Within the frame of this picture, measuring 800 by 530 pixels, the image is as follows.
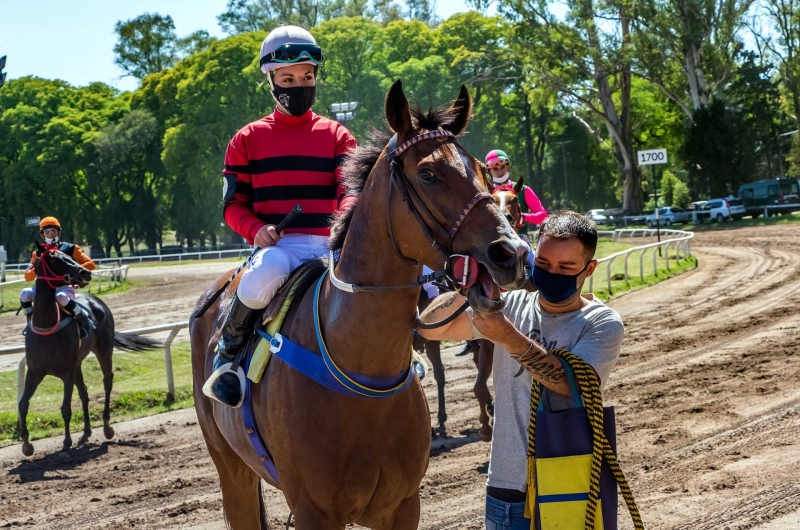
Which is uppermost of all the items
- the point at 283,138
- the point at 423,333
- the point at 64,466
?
the point at 283,138

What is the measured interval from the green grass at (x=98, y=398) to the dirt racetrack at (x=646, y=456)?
1.79 feet

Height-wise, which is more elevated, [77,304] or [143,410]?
[77,304]

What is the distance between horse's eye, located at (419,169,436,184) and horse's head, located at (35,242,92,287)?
26.3ft

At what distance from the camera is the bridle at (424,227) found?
108 inches

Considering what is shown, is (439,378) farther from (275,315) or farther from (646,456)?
(275,315)

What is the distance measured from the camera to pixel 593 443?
110 inches

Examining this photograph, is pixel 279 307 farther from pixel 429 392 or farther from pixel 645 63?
pixel 645 63

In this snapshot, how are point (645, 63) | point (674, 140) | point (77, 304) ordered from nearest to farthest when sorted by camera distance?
point (77, 304) → point (645, 63) → point (674, 140)

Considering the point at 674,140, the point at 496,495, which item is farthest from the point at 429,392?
the point at 674,140

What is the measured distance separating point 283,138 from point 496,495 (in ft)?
6.57

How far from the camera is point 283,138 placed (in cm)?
426

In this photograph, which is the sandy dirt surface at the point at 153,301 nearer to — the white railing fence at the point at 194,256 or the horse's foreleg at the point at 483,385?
the white railing fence at the point at 194,256

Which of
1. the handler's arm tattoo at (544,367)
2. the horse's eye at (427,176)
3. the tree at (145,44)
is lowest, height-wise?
the handler's arm tattoo at (544,367)

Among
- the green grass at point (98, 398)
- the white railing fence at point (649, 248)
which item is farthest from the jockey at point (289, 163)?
the white railing fence at point (649, 248)
